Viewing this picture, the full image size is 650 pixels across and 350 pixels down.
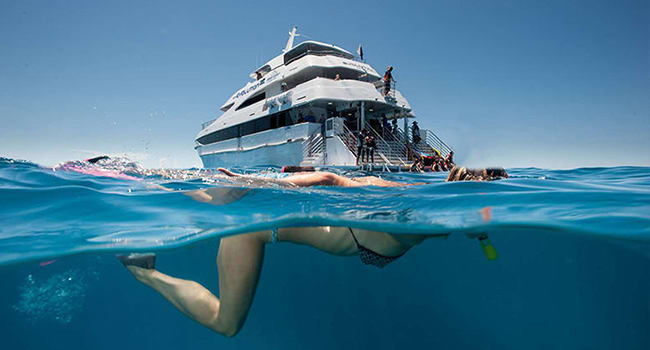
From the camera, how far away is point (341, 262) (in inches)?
312

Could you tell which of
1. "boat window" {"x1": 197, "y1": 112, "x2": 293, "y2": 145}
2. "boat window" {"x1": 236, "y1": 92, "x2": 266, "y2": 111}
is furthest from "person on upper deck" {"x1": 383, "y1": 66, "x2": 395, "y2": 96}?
"boat window" {"x1": 236, "y1": 92, "x2": 266, "y2": 111}

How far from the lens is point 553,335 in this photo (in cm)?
504

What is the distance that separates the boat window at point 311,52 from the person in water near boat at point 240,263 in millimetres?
21476

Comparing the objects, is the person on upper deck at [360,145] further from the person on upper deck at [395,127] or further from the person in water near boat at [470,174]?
the person in water near boat at [470,174]

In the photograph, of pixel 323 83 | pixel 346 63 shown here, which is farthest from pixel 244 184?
pixel 346 63

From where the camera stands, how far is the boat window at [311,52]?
22812 mm

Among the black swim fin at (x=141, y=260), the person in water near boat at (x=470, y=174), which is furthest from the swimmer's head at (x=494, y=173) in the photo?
the black swim fin at (x=141, y=260)

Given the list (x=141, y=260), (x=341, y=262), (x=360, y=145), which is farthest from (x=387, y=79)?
(x=141, y=260)

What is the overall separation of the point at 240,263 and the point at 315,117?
1808cm

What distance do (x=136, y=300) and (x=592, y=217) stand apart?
14.3 meters

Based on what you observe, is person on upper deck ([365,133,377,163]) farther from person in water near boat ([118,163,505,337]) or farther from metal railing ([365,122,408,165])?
person in water near boat ([118,163,505,337])

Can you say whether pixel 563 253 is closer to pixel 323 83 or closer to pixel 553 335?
pixel 553 335

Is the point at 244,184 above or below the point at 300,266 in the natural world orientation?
above

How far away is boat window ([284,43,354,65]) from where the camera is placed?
898 inches
